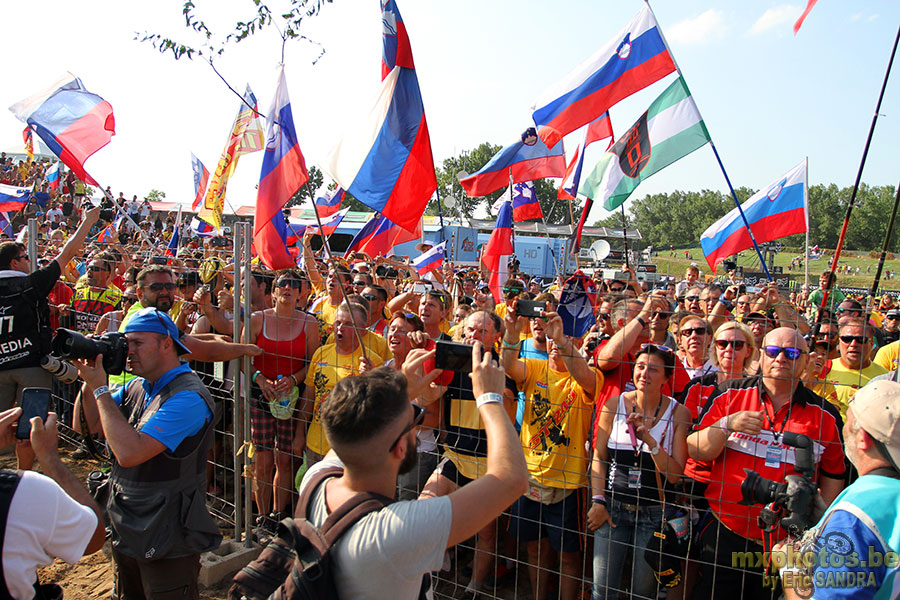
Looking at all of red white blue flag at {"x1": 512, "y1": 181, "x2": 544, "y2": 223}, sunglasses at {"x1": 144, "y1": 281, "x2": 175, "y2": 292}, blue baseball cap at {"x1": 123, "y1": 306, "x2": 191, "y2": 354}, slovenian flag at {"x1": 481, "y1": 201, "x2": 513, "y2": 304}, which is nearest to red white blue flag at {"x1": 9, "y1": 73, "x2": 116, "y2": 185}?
sunglasses at {"x1": 144, "y1": 281, "x2": 175, "y2": 292}

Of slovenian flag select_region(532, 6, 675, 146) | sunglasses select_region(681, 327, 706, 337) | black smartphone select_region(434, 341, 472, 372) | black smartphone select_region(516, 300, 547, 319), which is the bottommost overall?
sunglasses select_region(681, 327, 706, 337)

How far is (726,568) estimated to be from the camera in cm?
325

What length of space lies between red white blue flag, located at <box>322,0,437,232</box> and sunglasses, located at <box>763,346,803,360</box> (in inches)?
95.8

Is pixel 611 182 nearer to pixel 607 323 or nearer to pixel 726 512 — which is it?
pixel 607 323

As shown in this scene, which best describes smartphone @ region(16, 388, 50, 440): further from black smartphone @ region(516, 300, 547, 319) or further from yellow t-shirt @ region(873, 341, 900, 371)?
yellow t-shirt @ region(873, 341, 900, 371)

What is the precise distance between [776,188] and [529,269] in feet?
75.3

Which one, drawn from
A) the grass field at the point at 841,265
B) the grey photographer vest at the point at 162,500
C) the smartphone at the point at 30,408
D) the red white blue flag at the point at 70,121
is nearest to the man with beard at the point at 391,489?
the smartphone at the point at 30,408

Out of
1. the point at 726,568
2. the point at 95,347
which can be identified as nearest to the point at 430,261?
the point at 726,568

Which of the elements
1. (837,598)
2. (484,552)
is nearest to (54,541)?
(837,598)

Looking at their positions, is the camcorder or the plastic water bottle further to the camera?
the plastic water bottle

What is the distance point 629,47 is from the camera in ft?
20.5

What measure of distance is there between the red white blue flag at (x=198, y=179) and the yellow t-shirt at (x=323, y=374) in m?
8.63

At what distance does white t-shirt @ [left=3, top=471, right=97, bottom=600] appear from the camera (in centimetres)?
175

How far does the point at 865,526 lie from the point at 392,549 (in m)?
1.33
